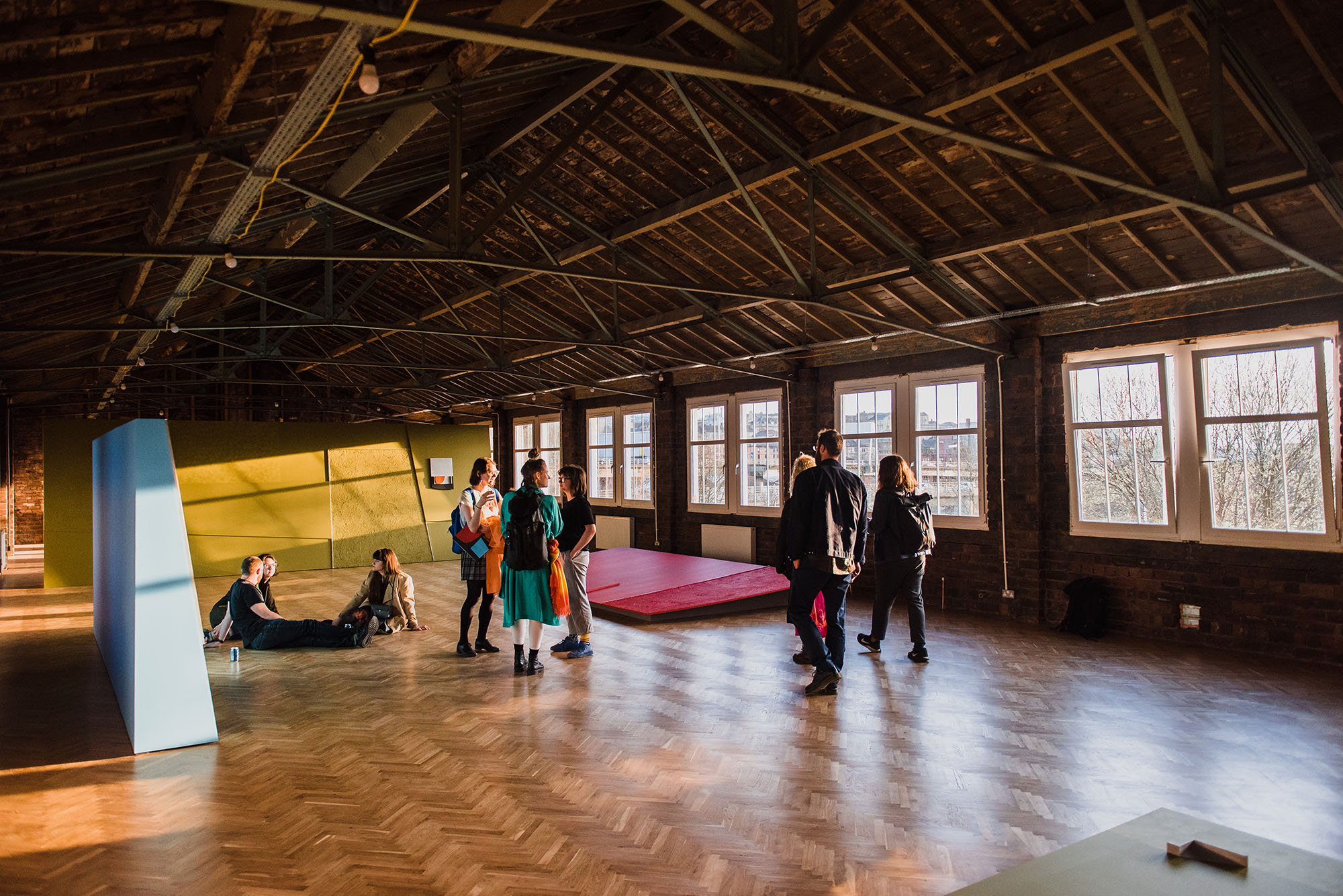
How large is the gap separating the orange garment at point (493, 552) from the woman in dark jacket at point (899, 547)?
3.30m

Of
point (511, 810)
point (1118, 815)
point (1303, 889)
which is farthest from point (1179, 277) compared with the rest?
point (511, 810)

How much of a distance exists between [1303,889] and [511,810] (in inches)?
124

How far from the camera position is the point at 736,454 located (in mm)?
13016

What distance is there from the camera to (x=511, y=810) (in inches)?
155

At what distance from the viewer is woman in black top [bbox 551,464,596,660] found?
22.3ft

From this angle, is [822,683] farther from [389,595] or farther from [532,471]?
[389,595]

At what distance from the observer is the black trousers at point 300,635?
7613 millimetres

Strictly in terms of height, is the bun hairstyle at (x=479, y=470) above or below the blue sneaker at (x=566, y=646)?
above

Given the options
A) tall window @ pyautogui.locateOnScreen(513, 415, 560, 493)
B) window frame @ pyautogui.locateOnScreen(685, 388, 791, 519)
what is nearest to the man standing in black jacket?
window frame @ pyautogui.locateOnScreen(685, 388, 791, 519)

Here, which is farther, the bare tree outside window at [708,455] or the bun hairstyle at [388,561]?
the bare tree outside window at [708,455]

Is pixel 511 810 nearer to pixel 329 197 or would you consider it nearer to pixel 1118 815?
pixel 1118 815

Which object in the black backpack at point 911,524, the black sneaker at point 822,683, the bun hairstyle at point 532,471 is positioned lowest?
the black sneaker at point 822,683

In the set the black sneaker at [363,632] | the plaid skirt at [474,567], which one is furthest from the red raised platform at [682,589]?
the black sneaker at [363,632]

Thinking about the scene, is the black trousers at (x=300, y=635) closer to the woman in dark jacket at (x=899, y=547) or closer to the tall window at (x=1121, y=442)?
the woman in dark jacket at (x=899, y=547)
